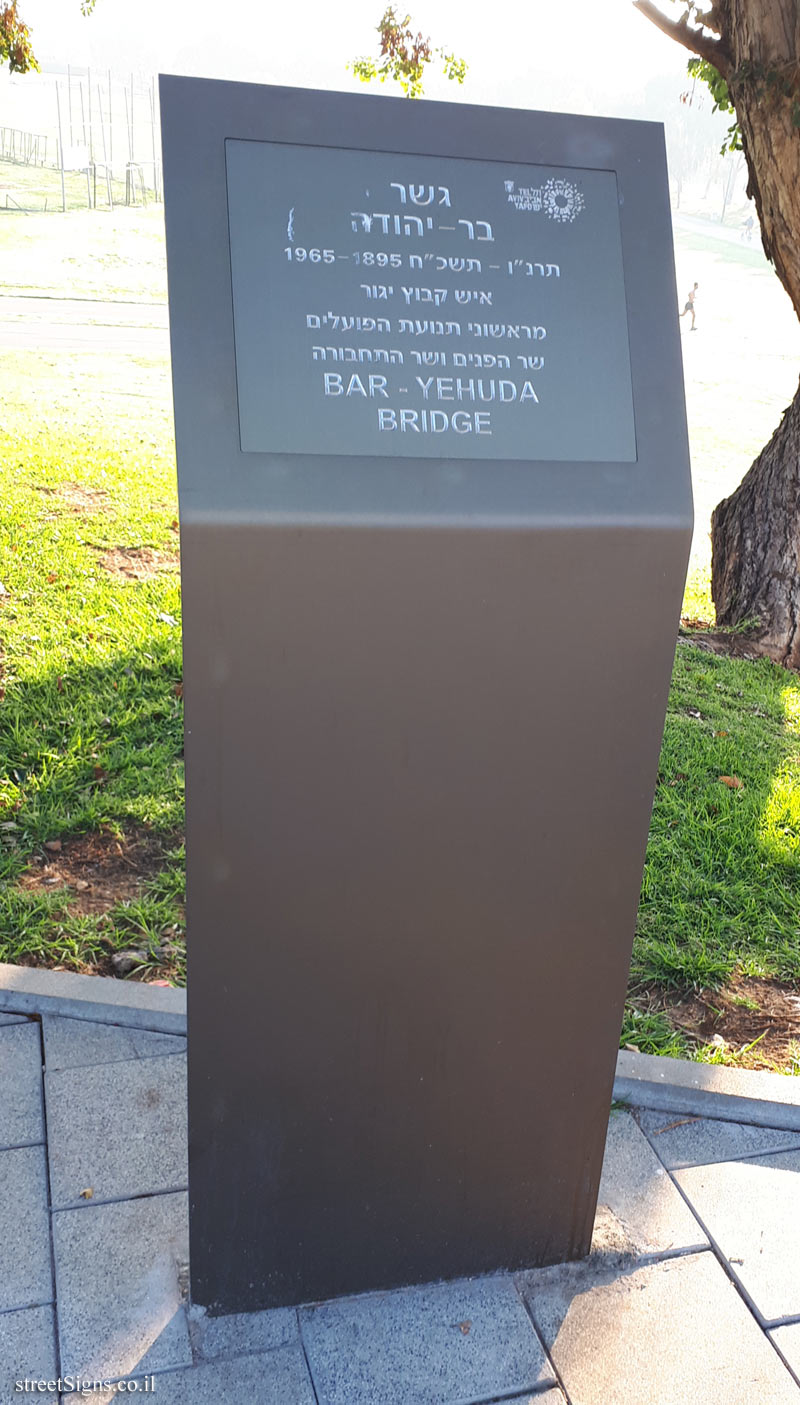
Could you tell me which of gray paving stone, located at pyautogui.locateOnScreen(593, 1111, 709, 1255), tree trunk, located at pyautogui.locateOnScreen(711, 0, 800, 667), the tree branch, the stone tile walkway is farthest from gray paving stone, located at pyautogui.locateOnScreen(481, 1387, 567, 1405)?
the tree branch

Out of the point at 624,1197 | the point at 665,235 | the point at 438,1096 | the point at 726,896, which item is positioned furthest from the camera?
the point at 726,896

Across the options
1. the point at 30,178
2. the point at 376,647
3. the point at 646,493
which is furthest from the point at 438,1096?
the point at 30,178

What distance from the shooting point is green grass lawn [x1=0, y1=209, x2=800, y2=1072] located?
3.24 meters

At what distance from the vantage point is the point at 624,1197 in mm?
2447

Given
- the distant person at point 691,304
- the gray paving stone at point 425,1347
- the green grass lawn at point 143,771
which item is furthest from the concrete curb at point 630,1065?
the distant person at point 691,304

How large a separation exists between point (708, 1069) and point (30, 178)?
185ft

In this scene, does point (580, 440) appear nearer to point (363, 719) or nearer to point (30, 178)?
point (363, 719)

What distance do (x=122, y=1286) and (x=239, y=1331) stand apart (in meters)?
0.25

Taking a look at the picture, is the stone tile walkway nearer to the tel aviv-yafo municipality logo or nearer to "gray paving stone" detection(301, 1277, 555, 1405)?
"gray paving stone" detection(301, 1277, 555, 1405)

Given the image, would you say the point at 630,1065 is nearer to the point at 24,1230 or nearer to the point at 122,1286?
the point at 122,1286

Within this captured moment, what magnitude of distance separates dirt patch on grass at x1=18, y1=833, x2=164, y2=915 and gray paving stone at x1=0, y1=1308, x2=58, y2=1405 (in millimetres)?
1338

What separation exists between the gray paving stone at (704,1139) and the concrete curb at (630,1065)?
0.07ft

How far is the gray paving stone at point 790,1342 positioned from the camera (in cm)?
212

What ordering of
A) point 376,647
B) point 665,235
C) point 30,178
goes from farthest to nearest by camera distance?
point 30,178 < point 665,235 < point 376,647
